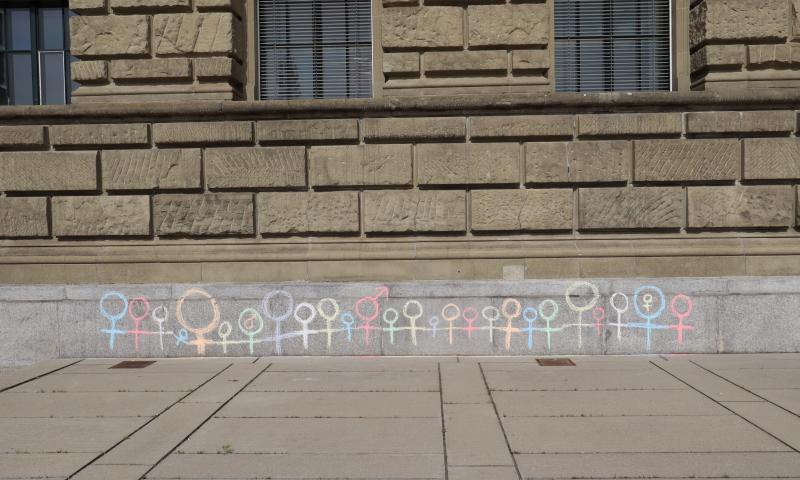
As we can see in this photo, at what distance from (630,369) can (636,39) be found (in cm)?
428

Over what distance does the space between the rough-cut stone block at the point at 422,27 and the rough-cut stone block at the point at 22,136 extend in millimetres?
4310

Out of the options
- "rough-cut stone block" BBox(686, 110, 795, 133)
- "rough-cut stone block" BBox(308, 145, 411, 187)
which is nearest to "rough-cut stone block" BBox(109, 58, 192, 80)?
"rough-cut stone block" BBox(308, 145, 411, 187)

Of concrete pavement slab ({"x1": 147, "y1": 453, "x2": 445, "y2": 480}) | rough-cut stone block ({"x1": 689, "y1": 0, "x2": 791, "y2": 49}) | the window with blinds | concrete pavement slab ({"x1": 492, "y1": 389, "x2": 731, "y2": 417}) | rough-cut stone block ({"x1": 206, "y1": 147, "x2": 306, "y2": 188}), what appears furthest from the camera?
the window with blinds

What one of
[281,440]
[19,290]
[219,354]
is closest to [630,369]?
[281,440]

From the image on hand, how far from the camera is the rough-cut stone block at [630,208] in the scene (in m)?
7.39

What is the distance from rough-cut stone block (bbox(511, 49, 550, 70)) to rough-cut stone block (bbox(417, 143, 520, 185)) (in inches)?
38.3

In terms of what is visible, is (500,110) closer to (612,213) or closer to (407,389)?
(612,213)

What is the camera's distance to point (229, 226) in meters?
7.58

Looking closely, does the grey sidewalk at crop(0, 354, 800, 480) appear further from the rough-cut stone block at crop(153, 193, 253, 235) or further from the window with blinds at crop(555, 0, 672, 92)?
the window with blinds at crop(555, 0, 672, 92)

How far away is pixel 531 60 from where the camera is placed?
7582mm

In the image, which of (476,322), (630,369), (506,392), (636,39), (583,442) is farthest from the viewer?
(636,39)

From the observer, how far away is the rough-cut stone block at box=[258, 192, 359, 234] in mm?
7531

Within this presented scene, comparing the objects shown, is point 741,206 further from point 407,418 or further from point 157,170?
point 157,170

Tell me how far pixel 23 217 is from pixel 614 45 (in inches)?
302
